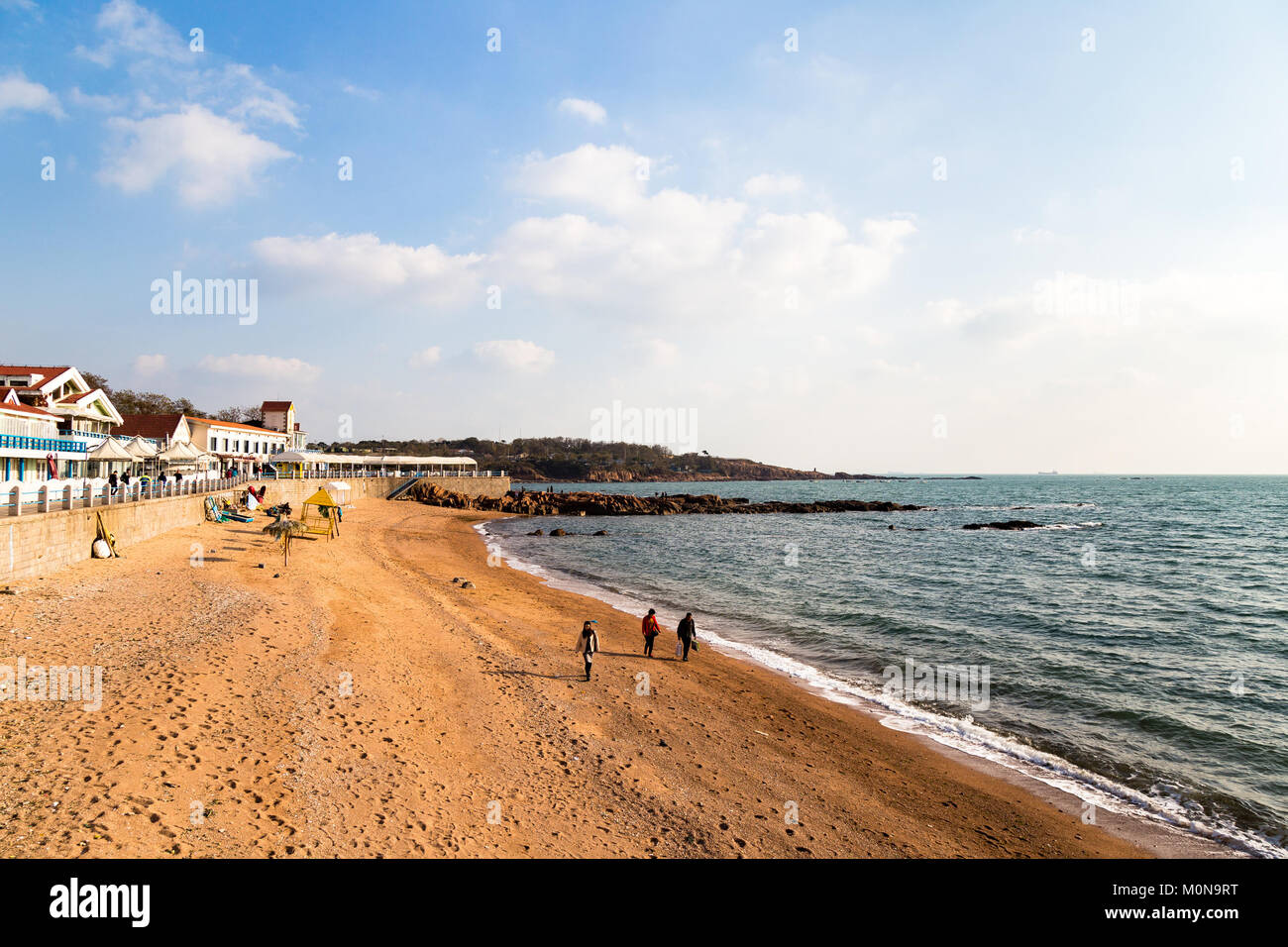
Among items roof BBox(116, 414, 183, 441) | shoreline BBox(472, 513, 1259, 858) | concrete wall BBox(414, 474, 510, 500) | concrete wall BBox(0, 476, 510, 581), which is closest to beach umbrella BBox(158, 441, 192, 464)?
concrete wall BBox(0, 476, 510, 581)

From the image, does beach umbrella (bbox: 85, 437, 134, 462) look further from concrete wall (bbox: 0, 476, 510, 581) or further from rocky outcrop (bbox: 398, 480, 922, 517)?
rocky outcrop (bbox: 398, 480, 922, 517)

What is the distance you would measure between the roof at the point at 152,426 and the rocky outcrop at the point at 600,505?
23732 millimetres

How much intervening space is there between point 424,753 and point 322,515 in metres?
31.6

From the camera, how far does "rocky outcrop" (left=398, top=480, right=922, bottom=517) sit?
7144cm

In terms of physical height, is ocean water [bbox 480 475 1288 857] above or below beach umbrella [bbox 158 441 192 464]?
below

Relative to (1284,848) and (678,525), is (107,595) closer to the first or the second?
(1284,848)

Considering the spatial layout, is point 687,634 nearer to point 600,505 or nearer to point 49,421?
point 49,421

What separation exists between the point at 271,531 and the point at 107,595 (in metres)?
10.2

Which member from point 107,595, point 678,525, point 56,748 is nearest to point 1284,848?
point 56,748

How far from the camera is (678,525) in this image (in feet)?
212

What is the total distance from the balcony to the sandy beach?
11274mm

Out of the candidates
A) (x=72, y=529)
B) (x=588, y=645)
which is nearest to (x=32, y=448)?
(x=72, y=529)

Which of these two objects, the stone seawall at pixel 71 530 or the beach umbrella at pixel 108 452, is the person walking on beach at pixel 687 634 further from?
the beach umbrella at pixel 108 452

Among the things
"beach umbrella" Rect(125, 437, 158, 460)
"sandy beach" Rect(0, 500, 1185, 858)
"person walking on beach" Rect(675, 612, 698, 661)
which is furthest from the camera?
"beach umbrella" Rect(125, 437, 158, 460)
